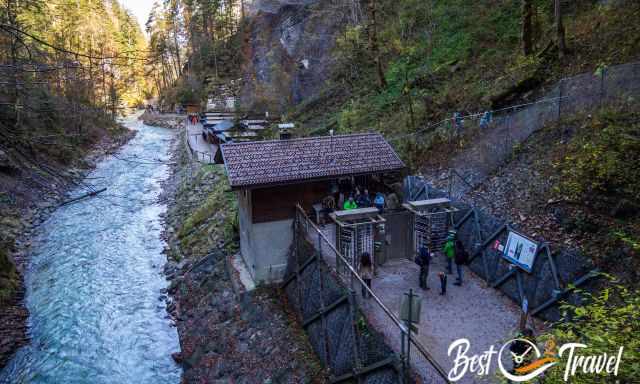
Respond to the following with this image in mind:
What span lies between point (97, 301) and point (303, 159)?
11471 millimetres

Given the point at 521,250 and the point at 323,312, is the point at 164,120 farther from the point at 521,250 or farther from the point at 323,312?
the point at 521,250

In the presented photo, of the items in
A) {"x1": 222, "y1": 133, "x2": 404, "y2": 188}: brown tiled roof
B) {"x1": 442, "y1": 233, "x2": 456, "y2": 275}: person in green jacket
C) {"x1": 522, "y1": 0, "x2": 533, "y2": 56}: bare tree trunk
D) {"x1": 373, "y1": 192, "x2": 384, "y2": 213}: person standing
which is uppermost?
{"x1": 522, "y1": 0, "x2": 533, "y2": 56}: bare tree trunk

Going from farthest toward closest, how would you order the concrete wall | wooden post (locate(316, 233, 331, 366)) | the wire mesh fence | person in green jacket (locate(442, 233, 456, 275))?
the concrete wall < person in green jacket (locate(442, 233, 456, 275)) < wooden post (locate(316, 233, 331, 366)) < the wire mesh fence

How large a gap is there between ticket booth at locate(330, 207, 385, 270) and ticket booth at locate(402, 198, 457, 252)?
1656 millimetres

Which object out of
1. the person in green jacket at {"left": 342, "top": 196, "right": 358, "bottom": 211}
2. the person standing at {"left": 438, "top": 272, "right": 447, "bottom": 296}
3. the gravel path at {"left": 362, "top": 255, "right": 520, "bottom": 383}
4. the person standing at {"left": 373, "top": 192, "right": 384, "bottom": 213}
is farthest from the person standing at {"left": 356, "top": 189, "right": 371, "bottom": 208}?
the person standing at {"left": 438, "top": 272, "right": 447, "bottom": 296}

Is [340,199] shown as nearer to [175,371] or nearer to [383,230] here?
[383,230]

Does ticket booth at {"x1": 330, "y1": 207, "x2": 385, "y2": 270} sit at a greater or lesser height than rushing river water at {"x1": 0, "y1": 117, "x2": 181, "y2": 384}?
greater

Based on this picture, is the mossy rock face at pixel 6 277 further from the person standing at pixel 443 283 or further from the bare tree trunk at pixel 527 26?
the bare tree trunk at pixel 527 26

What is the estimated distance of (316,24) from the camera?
1747 inches

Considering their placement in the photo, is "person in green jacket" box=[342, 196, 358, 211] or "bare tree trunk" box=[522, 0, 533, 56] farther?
"bare tree trunk" box=[522, 0, 533, 56]

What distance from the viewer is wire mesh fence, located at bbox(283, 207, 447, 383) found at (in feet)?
30.1

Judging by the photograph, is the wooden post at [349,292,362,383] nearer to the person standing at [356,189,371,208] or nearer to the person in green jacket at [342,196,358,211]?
the person in green jacket at [342,196,358,211]

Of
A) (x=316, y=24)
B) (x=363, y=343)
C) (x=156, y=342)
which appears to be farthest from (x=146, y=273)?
(x=316, y=24)

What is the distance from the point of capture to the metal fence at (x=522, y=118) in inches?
592
